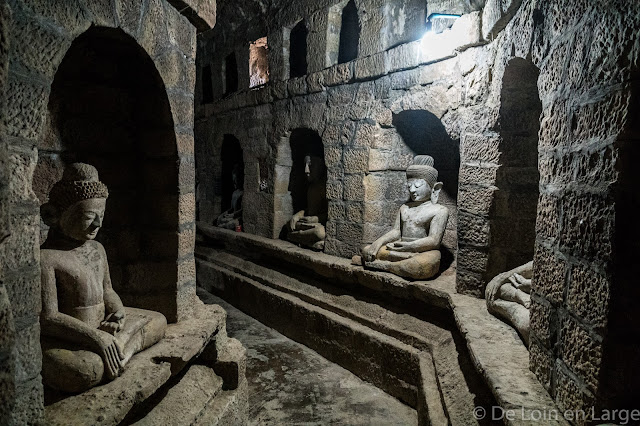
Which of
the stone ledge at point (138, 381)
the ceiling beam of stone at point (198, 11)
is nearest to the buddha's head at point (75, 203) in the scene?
the stone ledge at point (138, 381)

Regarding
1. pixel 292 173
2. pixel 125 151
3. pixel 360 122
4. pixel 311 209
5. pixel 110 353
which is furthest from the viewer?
pixel 292 173

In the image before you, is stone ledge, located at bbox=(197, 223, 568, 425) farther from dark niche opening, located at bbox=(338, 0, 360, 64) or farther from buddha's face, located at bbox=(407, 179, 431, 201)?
dark niche opening, located at bbox=(338, 0, 360, 64)

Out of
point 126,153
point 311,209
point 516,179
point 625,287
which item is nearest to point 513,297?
point 516,179

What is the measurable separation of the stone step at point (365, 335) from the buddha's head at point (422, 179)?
4.41 ft

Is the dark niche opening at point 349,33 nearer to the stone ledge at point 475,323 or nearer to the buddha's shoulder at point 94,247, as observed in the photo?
the stone ledge at point 475,323

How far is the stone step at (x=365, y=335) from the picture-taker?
9.91 feet

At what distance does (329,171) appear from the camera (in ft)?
17.7

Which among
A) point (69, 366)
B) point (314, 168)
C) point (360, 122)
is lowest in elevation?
point (69, 366)

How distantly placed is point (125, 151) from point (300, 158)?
13.3ft

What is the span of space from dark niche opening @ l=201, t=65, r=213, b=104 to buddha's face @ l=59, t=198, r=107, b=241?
23.0 ft

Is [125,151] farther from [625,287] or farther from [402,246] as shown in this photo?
[625,287]

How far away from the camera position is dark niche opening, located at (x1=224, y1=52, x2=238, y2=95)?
8.16m

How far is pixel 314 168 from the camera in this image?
20.4 feet

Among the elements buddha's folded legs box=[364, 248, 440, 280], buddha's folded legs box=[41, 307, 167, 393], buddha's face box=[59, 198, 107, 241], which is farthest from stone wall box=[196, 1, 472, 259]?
buddha's folded legs box=[41, 307, 167, 393]
